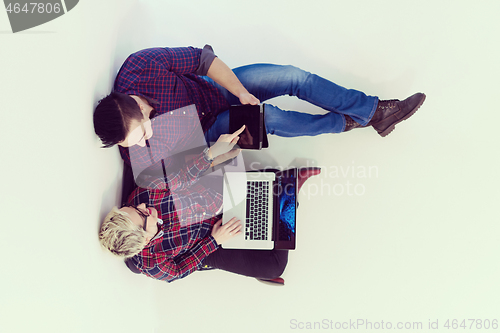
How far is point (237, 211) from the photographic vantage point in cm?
171

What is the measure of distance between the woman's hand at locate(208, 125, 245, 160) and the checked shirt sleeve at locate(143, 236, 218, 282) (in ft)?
1.59

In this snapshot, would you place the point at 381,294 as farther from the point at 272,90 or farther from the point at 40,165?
the point at 40,165

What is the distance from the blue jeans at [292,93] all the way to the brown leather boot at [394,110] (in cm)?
6

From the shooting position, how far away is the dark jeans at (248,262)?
173cm

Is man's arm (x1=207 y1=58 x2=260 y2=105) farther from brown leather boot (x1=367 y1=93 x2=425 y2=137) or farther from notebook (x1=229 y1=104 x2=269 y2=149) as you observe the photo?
brown leather boot (x1=367 y1=93 x2=425 y2=137)

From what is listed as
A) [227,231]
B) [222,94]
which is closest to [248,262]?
[227,231]

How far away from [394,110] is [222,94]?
3.11 feet

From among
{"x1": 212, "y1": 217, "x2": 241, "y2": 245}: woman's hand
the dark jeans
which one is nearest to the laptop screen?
the dark jeans

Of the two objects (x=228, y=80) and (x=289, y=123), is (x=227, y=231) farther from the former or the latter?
(x=228, y=80)

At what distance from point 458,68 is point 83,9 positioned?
6.61 ft

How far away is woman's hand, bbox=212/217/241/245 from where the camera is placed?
166 cm

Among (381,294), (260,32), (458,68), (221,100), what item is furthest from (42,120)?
(458,68)

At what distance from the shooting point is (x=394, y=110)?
168 centimetres

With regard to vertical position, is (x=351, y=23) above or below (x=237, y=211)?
above
